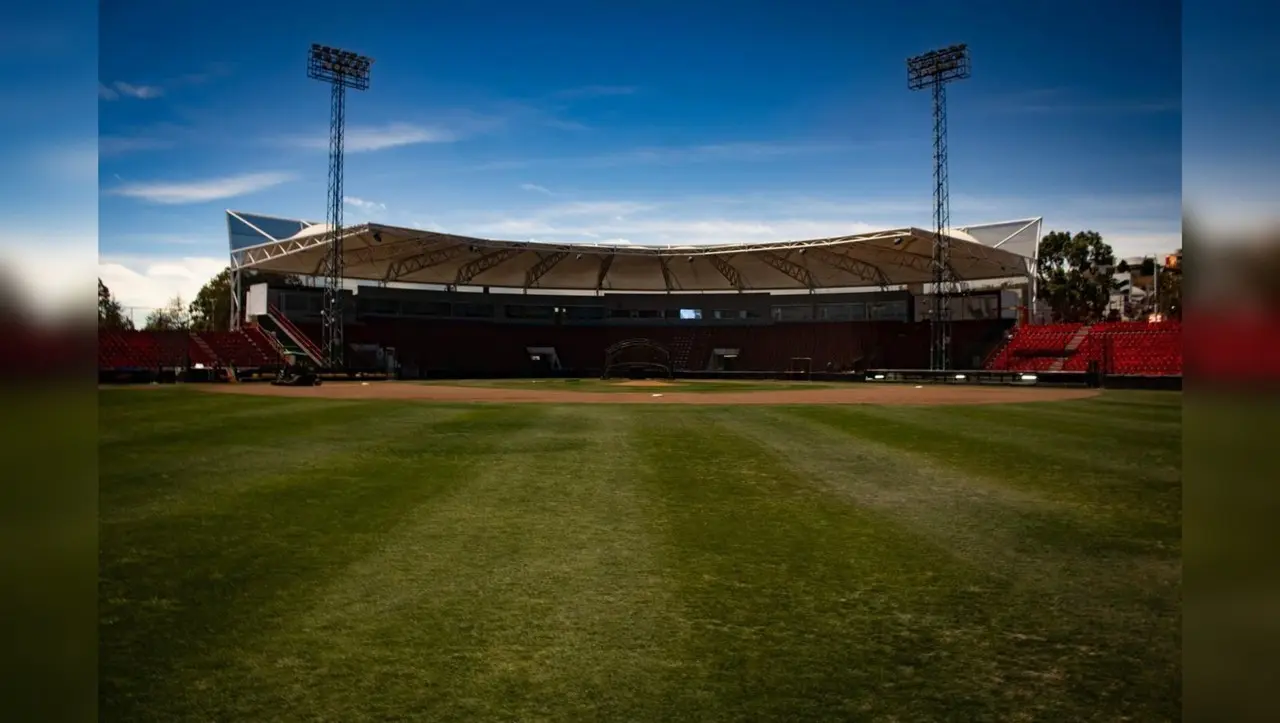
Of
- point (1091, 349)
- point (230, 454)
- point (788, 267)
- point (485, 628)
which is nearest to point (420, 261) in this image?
point (788, 267)

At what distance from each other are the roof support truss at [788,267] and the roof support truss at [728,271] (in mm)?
3519

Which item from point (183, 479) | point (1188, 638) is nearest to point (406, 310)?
point (183, 479)

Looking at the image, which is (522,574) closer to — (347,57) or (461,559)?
(461,559)

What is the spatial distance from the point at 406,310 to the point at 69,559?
61990 millimetres

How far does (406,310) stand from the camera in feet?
200

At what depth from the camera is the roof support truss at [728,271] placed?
66.9m

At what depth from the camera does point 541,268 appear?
67.4 meters

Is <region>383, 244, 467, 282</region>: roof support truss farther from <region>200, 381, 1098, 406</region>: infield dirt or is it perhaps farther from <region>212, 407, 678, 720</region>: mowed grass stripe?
<region>212, 407, 678, 720</region>: mowed grass stripe

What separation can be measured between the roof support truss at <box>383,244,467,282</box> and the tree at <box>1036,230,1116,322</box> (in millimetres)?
59749

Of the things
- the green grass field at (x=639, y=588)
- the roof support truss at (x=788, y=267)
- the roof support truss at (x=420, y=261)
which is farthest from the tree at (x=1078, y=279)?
the green grass field at (x=639, y=588)

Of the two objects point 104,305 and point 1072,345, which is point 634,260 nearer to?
point 1072,345

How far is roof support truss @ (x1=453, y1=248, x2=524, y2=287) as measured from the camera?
61312mm

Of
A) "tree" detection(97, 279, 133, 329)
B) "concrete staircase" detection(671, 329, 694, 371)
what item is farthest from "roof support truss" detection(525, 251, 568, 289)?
"tree" detection(97, 279, 133, 329)

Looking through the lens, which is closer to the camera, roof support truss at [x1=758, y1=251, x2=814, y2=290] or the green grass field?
the green grass field
